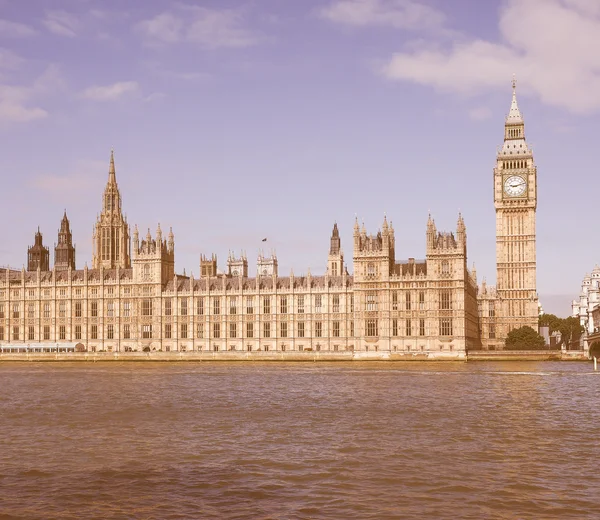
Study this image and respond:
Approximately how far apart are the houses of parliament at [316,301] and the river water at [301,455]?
66.2 meters

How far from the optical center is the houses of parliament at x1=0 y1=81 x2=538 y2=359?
129 m

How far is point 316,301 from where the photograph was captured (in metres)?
137

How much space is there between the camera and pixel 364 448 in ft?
116

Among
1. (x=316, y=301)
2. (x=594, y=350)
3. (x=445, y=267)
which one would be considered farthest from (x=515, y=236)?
(x=316, y=301)

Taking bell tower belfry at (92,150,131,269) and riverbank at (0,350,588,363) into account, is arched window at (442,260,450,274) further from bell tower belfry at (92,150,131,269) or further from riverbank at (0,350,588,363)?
bell tower belfry at (92,150,131,269)

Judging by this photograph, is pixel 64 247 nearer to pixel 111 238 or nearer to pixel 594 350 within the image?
pixel 111 238

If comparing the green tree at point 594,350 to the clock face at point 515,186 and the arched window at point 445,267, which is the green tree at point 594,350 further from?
the clock face at point 515,186

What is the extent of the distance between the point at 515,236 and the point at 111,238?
271ft

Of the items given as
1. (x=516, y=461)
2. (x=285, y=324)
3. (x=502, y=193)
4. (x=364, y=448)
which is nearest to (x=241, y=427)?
(x=364, y=448)

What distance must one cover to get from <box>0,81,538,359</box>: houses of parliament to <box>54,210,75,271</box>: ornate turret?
13.5m

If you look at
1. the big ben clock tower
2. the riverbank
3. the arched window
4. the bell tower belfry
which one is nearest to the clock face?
the big ben clock tower

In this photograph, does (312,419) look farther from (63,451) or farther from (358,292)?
(358,292)

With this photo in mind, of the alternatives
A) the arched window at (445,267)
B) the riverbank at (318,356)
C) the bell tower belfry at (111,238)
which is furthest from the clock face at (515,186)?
the bell tower belfry at (111,238)

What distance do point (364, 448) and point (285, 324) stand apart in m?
103
